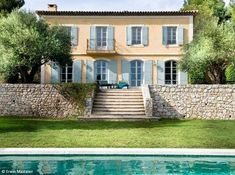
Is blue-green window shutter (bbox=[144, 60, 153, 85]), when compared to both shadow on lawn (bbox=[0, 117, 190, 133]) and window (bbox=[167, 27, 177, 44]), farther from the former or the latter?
shadow on lawn (bbox=[0, 117, 190, 133])

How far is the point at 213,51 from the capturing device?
22.5m

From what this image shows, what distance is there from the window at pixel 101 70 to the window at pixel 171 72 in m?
3.94

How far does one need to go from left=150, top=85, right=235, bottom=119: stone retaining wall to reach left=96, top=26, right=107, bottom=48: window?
816 centimetres

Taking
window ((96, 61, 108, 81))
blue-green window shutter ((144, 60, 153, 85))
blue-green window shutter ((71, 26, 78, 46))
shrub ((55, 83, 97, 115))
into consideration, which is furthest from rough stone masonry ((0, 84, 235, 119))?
blue-green window shutter ((71, 26, 78, 46))

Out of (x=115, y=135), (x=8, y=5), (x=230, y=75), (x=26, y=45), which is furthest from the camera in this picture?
(x=8, y=5)

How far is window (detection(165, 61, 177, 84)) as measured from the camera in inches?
1121

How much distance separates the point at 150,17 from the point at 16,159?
19.6 meters

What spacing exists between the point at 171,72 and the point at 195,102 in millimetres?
7508

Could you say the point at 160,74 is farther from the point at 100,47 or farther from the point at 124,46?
the point at 100,47

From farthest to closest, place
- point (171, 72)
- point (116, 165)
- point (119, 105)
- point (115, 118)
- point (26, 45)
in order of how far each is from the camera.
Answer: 1. point (171, 72)
2. point (26, 45)
3. point (119, 105)
4. point (115, 118)
5. point (116, 165)

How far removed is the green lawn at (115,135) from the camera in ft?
41.8

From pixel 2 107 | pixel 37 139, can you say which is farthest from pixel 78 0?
pixel 37 139

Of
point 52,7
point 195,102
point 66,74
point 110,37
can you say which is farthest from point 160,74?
point 52,7

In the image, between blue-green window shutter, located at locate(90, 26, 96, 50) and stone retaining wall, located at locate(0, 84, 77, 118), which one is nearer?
stone retaining wall, located at locate(0, 84, 77, 118)
